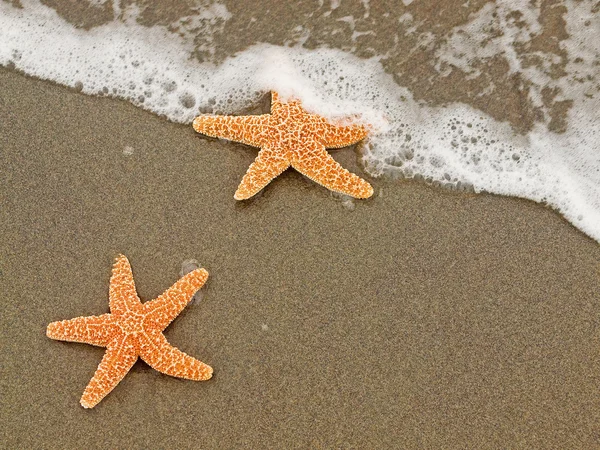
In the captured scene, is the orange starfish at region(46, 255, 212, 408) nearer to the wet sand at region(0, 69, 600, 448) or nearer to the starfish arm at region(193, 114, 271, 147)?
the wet sand at region(0, 69, 600, 448)

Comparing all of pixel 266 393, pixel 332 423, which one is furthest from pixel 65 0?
pixel 332 423

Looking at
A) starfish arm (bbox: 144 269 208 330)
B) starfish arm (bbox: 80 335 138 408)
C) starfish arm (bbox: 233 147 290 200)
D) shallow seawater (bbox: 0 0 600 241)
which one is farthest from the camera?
shallow seawater (bbox: 0 0 600 241)

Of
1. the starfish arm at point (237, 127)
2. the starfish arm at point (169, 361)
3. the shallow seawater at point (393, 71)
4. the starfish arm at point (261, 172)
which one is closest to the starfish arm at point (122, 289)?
the starfish arm at point (169, 361)

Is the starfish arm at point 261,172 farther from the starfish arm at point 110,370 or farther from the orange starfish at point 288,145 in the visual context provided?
the starfish arm at point 110,370

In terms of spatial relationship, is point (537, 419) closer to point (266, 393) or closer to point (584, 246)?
point (584, 246)

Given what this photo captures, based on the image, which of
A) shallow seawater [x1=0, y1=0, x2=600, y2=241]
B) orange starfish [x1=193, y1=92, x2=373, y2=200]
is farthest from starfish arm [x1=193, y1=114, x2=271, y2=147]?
shallow seawater [x1=0, y1=0, x2=600, y2=241]

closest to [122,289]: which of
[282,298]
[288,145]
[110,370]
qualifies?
[110,370]

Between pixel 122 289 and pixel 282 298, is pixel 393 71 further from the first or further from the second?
pixel 122 289
